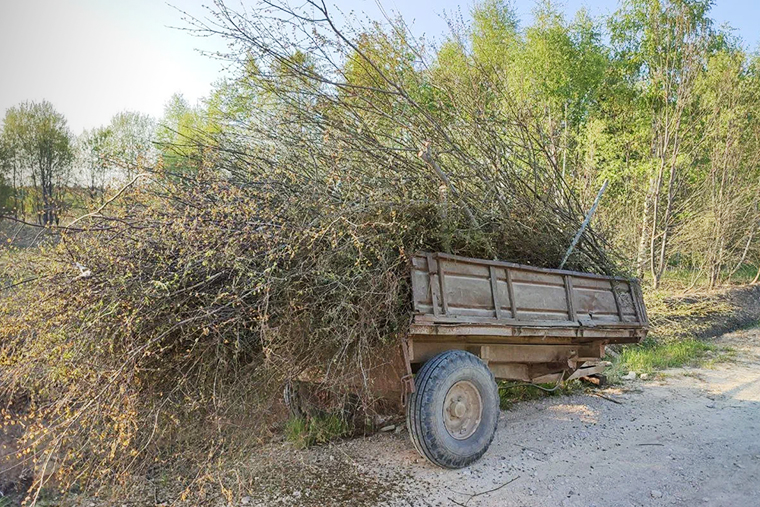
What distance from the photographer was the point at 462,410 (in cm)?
420

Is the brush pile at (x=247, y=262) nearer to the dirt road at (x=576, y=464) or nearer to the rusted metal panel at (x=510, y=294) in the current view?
the rusted metal panel at (x=510, y=294)

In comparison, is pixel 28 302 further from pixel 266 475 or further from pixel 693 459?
pixel 693 459

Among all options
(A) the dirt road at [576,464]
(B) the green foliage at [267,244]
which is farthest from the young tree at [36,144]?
(A) the dirt road at [576,464]

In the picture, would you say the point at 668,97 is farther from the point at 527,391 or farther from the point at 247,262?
the point at 247,262

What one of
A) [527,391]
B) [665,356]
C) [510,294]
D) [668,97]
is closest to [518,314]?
[510,294]

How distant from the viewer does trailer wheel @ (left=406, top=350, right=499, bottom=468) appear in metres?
3.88

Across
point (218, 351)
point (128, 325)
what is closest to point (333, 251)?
point (218, 351)

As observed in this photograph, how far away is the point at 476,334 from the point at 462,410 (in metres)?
0.60

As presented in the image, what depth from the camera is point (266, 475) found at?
4.12 metres

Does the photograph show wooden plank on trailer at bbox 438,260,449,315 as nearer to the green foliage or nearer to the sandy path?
the green foliage

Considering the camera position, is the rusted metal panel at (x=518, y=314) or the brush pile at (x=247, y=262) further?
the rusted metal panel at (x=518, y=314)

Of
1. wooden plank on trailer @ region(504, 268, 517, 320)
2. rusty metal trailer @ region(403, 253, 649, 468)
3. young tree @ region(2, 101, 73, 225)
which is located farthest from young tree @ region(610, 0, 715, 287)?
young tree @ region(2, 101, 73, 225)

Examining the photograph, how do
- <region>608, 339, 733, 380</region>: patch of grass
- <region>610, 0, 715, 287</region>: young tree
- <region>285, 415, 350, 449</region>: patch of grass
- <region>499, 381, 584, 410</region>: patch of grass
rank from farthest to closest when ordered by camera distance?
<region>610, 0, 715, 287</region>: young tree < <region>608, 339, 733, 380</region>: patch of grass < <region>499, 381, 584, 410</region>: patch of grass < <region>285, 415, 350, 449</region>: patch of grass

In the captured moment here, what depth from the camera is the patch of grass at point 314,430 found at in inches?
193
